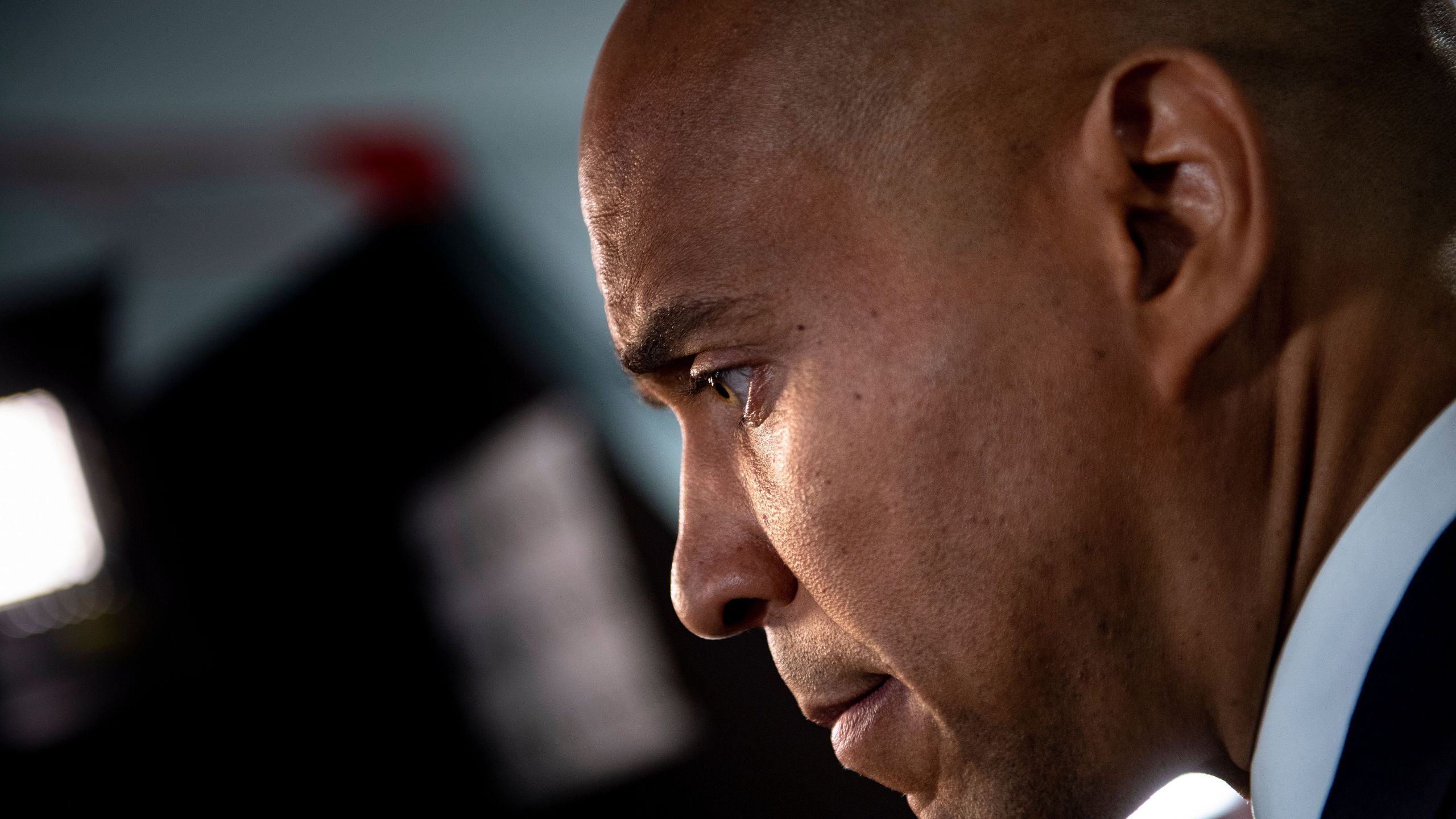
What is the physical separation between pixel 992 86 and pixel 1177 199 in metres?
0.13

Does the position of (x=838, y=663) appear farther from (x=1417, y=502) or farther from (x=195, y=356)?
(x=195, y=356)

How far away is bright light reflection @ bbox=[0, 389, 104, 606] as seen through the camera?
2.93 metres

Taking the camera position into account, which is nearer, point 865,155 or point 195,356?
point 865,155

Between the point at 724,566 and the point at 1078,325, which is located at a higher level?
the point at 1078,325

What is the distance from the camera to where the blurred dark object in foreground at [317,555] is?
3.00 m

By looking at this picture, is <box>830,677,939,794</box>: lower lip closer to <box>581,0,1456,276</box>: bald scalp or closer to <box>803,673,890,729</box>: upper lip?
<box>803,673,890,729</box>: upper lip

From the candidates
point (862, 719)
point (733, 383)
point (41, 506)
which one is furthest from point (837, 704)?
point (41, 506)

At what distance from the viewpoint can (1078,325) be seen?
2.03 feet

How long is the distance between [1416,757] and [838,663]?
0.35 meters

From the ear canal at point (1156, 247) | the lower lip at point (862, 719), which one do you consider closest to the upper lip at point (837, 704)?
the lower lip at point (862, 719)

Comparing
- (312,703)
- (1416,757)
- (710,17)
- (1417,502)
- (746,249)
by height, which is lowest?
(312,703)

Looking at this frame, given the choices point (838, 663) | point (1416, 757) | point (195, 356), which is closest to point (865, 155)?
point (838, 663)

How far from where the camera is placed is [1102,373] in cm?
62

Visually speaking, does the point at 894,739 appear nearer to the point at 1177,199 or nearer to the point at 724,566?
the point at 724,566
